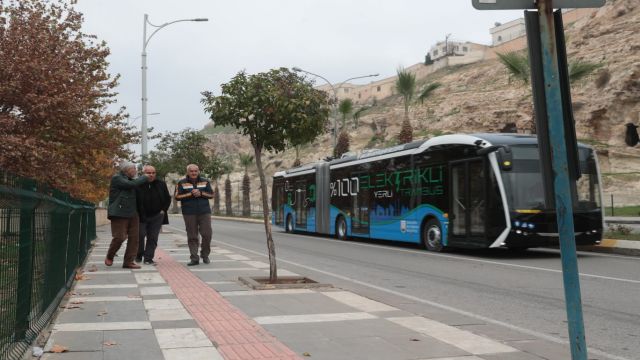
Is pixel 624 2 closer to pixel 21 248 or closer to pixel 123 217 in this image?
pixel 123 217

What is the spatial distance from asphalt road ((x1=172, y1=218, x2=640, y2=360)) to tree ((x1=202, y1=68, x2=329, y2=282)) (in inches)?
91.8

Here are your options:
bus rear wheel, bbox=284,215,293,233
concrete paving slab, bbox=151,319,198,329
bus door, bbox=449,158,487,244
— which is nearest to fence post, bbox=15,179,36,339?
concrete paving slab, bbox=151,319,198,329

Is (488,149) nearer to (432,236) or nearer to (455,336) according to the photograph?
(432,236)

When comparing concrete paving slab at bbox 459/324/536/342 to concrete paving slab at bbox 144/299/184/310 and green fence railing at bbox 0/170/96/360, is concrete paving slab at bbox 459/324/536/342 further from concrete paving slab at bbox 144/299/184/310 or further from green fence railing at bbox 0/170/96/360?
green fence railing at bbox 0/170/96/360

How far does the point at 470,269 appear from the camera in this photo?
12867 millimetres

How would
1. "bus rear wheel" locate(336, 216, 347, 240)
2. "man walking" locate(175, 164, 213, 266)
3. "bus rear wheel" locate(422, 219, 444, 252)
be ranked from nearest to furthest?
"man walking" locate(175, 164, 213, 266), "bus rear wheel" locate(422, 219, 444, 252), "bus rear wheel" locate(336, 216, 347, 240)

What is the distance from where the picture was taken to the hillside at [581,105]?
53719 millimetres

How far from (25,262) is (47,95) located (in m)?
10.2

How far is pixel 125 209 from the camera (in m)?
11.7

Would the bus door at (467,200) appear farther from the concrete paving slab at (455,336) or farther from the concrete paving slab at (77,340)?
the concrete paving slab at (77,340)

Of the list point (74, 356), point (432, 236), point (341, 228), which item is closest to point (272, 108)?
point (74, 356)

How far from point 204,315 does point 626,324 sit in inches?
176

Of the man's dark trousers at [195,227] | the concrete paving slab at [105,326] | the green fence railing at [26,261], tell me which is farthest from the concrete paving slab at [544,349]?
the man's dark trousers at [195,227]

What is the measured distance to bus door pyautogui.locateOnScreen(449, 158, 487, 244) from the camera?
1531 centimetres
